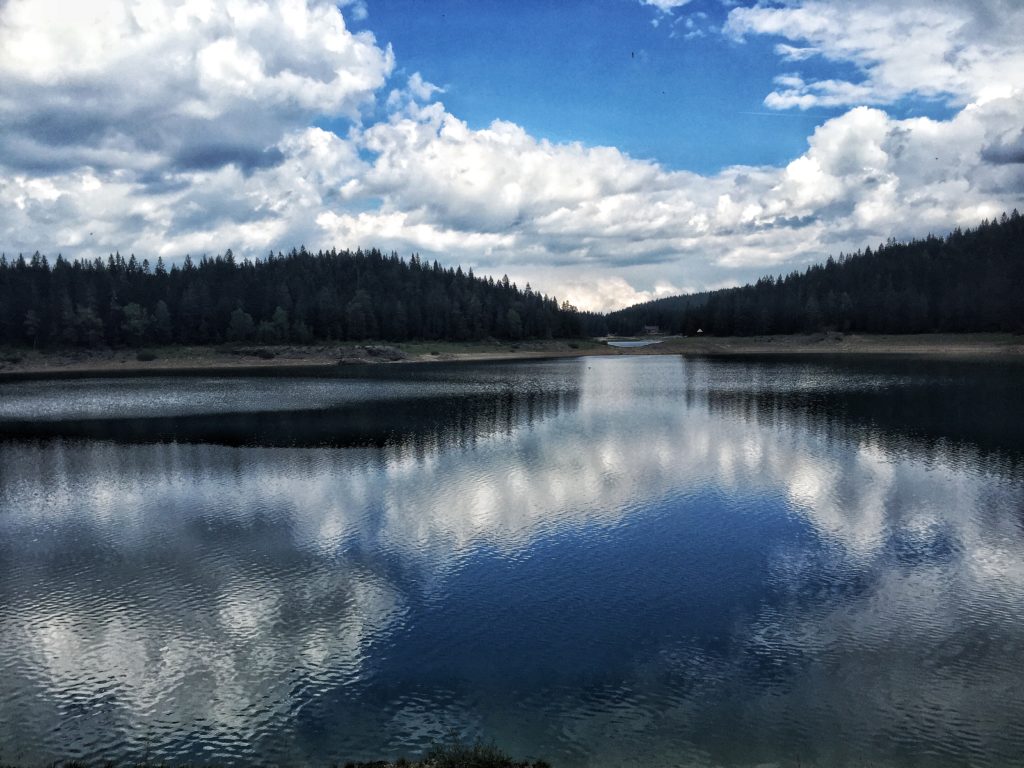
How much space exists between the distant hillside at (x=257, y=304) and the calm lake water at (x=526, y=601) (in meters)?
100

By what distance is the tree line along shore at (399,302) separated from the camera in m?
123

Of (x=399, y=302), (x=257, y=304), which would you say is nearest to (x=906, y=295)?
(x=399, y=302)

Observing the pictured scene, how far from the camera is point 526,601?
49.7ft

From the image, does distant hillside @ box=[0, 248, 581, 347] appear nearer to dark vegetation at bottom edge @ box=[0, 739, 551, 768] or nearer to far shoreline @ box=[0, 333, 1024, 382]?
far shoreline @ box=[0, 333, 1024, 382]

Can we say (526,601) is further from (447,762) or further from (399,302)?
(399,302)

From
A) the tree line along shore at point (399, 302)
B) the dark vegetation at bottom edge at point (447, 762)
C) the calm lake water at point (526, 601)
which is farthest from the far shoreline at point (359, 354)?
the dark vegetation at bottom edge at point (447, 762)

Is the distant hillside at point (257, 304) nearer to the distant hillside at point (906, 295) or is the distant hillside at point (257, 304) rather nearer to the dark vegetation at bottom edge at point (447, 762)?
the distant hillside at point (906, 295)

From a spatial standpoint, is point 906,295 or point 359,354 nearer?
point 359,354

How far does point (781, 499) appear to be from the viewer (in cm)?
2362

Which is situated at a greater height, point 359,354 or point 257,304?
point 257,304

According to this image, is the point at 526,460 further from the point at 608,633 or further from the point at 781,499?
the point at 608,633

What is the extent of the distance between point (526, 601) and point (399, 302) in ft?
455

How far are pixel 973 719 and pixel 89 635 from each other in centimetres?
1618

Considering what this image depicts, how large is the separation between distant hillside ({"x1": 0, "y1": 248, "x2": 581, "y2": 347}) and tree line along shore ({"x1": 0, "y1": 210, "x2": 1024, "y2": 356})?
1.03 ft
